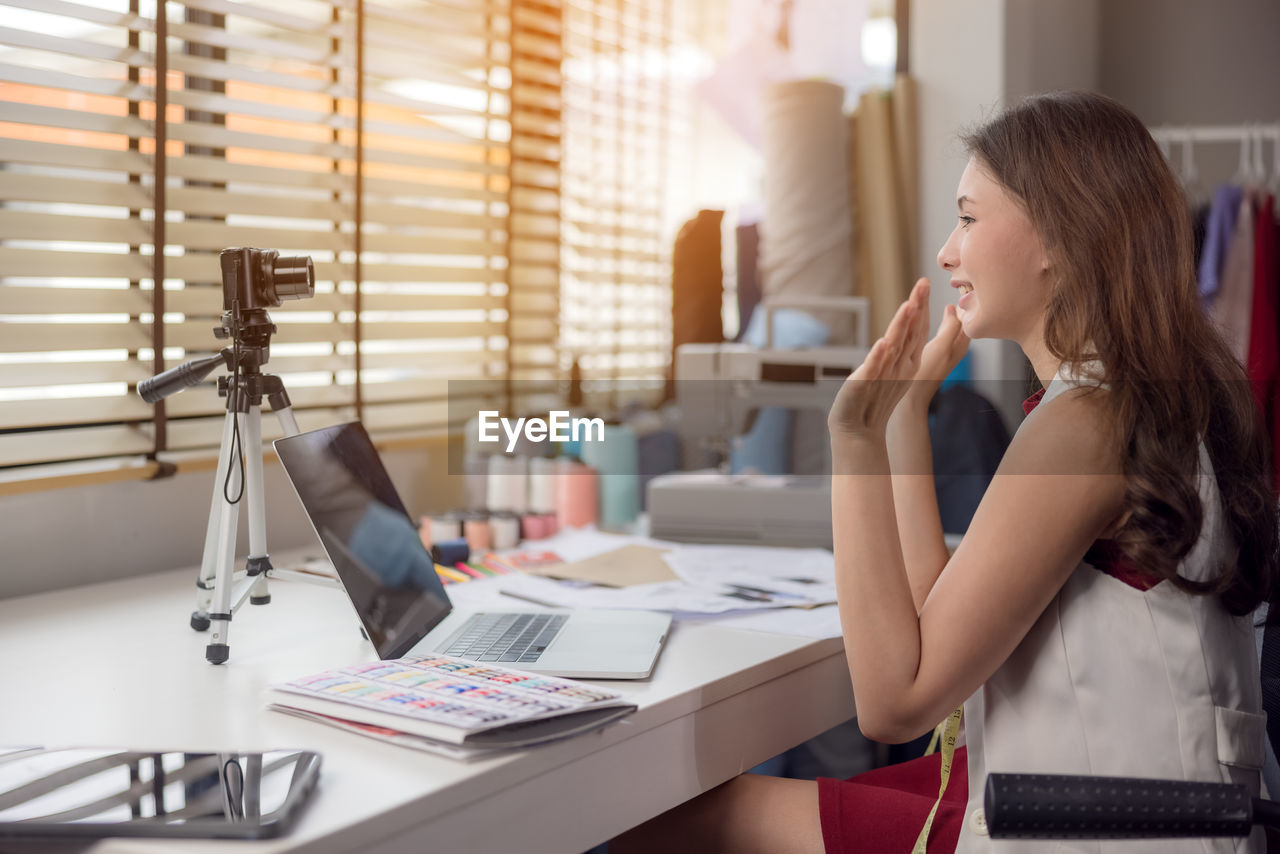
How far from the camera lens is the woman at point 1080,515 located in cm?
99

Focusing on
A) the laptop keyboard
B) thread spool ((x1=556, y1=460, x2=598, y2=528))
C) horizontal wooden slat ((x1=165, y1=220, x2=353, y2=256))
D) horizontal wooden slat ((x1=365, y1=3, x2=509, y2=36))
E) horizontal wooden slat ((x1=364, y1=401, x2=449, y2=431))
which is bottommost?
the laptop keyboard

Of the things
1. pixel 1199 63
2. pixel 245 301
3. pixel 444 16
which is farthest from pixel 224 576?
pixel 1199 63

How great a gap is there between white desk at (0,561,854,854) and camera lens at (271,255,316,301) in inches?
16.7

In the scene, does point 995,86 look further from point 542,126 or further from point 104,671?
point 104,671

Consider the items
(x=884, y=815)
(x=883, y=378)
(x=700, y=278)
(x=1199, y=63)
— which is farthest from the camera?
(x=1199, y=63)

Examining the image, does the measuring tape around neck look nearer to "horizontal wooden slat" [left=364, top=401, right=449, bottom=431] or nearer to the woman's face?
the woman's face

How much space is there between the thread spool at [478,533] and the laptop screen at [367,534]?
18.9 inches

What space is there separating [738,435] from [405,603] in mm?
889

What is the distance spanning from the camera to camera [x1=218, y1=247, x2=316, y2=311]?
1.31 m

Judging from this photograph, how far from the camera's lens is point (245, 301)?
1.33m

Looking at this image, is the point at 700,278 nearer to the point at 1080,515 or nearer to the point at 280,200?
the point at 280,200

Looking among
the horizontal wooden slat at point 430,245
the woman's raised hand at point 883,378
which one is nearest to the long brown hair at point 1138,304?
the woman's raised hand at point 883,378

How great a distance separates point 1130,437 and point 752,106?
242 centimetres

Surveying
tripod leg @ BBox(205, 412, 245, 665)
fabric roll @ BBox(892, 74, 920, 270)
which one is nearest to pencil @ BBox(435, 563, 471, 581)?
tripod leg @ BBox(205, 412, 245, 665)
